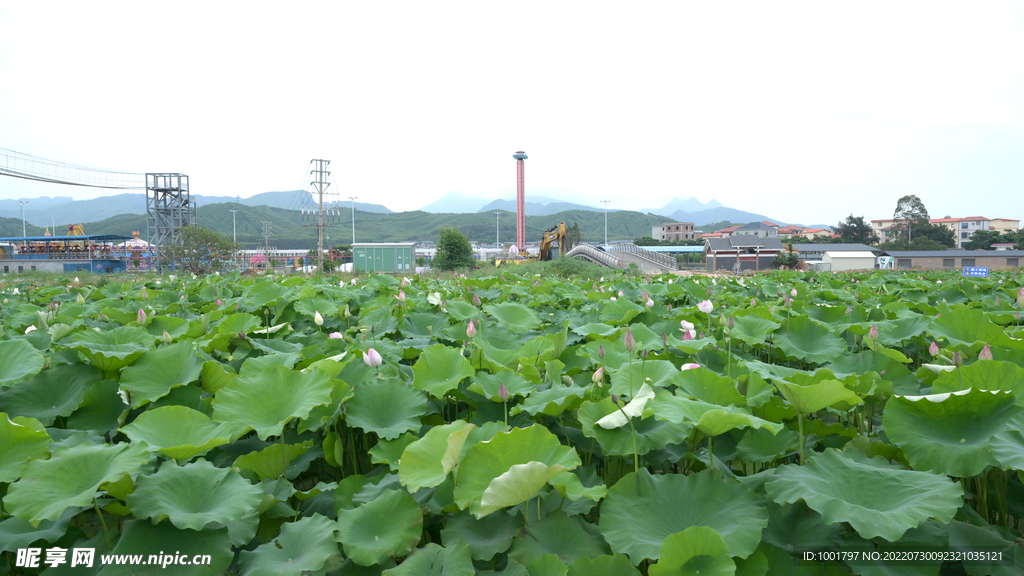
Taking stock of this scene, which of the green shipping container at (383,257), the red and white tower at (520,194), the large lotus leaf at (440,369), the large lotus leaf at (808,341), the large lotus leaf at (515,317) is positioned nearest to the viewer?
the large lotus leaf at (440,369)

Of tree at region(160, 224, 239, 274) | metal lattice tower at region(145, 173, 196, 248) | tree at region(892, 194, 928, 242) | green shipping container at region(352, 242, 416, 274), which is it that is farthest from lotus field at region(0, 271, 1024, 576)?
tree at region(892, 194, 928, 242)

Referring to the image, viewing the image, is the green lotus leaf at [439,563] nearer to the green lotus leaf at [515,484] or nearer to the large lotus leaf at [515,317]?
the green lotus leaf at [515,484]

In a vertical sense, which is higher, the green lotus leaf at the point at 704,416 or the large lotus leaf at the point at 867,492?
the green lotus leaf at the point at 704,416

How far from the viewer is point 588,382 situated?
1.61m

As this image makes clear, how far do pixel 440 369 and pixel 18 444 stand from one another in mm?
944

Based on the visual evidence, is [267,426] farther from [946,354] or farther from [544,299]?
[544,299]

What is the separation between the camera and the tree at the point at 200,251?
23234mm

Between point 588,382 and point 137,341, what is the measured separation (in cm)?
169

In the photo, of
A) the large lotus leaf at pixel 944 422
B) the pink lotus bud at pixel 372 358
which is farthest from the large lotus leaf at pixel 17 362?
the large lotus leaf at pixel 944 422

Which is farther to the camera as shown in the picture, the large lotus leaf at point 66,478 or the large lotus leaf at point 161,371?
the large lotus leaf at point 161,371

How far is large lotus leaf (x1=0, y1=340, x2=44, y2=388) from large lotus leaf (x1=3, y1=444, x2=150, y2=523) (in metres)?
0.65

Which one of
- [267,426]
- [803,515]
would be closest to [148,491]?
[267,426]

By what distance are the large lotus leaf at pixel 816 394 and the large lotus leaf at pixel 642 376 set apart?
348mm

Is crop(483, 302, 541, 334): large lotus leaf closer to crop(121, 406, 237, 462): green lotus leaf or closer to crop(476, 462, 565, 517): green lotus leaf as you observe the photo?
crop(121, 406, 237, 462): green lotus leaf
